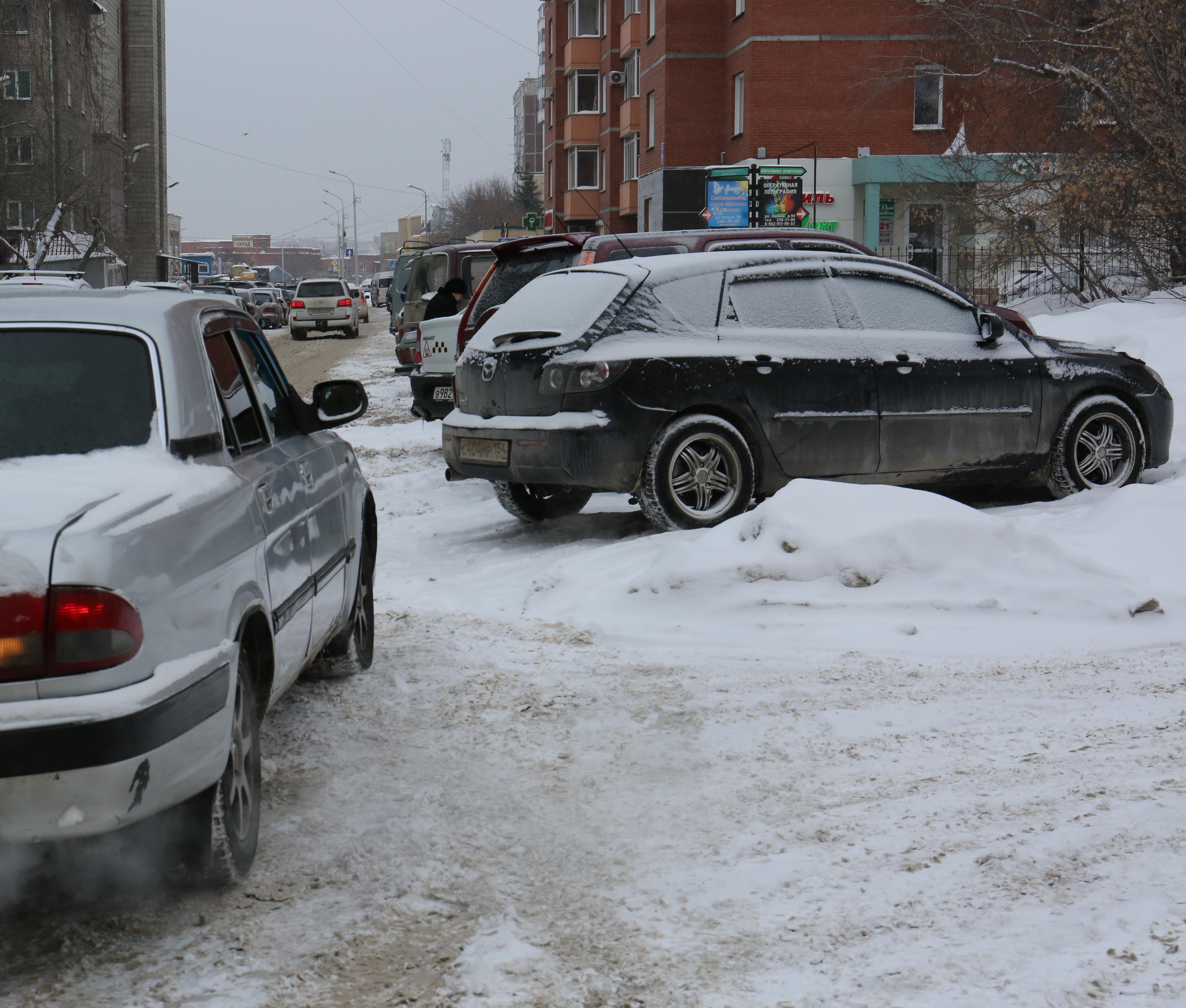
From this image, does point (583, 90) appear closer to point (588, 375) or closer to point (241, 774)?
point (588, 375)

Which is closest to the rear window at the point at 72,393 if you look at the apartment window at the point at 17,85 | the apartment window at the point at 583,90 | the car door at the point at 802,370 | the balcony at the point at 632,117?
the car door at the point at 802,370

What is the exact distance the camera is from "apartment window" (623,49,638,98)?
51.9m

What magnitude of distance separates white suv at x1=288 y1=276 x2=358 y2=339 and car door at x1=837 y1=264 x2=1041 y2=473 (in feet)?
109

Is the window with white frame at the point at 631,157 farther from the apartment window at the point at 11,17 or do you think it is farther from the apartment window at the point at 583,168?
the apartment window at the point at 11,17

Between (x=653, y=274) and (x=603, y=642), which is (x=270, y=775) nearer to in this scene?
(x=603, y=642)

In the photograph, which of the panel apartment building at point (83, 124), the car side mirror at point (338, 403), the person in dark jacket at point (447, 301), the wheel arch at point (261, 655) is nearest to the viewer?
the wheel arch at point (261, 655)

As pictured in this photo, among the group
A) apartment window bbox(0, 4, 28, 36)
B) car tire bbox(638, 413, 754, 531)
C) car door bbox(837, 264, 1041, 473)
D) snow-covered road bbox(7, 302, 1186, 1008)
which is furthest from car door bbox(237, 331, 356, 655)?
apartment window bbox(0, 4, 28, 36)

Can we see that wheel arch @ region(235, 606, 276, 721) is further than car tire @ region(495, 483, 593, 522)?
No

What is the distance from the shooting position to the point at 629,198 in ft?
177

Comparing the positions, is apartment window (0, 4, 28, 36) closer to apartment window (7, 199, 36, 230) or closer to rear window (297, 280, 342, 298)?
apartment window (7, 199, 36, 230)

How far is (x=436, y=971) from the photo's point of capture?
126 inches

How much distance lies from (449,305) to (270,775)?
11264 mm

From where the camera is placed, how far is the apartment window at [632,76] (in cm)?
5188

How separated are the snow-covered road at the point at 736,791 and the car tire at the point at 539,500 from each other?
5.05ft
